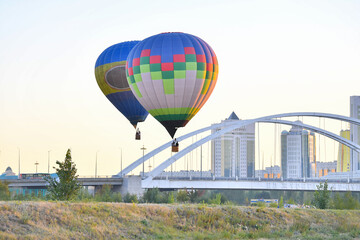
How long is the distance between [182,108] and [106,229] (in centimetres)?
2480

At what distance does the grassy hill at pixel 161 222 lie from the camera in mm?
31406

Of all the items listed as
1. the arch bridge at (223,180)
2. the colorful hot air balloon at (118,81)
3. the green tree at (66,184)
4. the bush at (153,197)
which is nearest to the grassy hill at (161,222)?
the green tree at (66,184)

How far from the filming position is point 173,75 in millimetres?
54906

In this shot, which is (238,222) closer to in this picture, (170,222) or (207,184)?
(170,222)

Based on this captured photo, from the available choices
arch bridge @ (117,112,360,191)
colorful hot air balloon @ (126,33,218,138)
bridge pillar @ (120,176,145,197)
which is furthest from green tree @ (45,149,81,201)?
arch bridge @ (117,112,360,191)

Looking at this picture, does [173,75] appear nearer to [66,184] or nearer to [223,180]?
[66,184]

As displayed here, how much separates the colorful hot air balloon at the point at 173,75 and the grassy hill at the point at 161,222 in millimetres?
17506

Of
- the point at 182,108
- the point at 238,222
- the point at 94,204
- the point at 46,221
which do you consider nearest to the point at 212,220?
the point at 238,222

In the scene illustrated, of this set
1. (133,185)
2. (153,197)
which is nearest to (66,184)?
(153,197)

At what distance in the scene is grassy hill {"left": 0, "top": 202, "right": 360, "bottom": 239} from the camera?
31406 mm

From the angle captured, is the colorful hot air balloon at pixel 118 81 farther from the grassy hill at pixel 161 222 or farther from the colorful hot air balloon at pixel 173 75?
the grassy hill at pixel 161 222

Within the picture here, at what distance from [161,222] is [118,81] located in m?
32.4

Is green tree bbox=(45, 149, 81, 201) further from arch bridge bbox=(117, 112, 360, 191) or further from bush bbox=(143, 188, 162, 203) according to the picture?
arch bridge bbox=(117, 112, 360, 191)

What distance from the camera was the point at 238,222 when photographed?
37.7 metres
